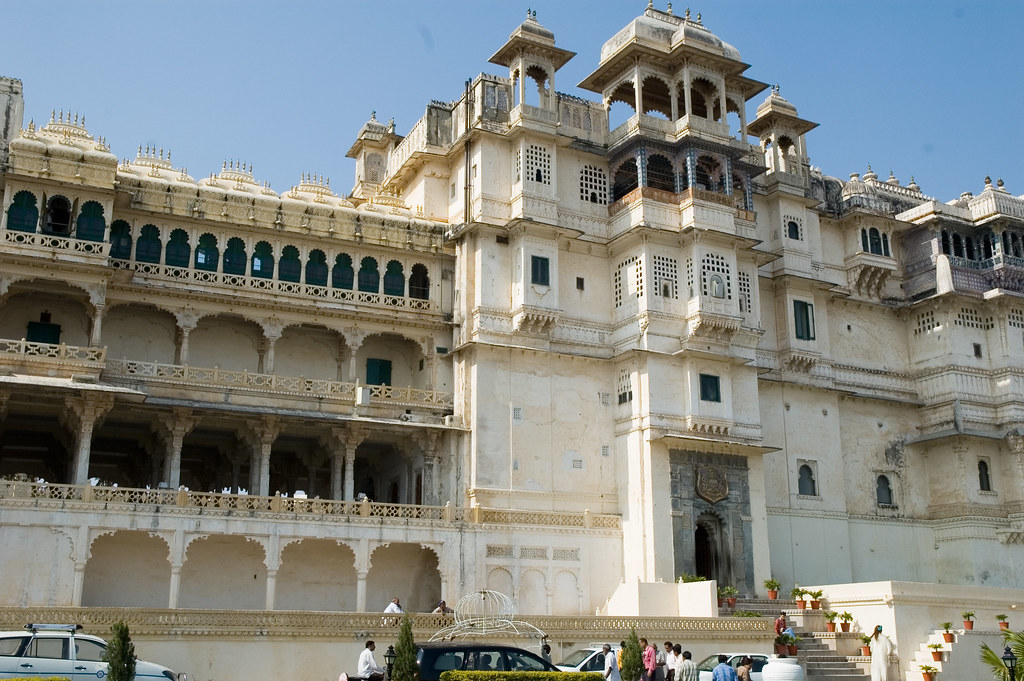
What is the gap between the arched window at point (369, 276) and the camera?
37.9 metres

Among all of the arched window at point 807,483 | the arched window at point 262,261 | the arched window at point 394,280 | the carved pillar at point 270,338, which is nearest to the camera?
the carved pillar at point 270,338

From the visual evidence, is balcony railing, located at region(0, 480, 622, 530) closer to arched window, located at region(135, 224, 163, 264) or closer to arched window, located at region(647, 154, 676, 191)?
arched window, located at region(135, 224, 163, 264)

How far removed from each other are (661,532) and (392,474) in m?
9.90

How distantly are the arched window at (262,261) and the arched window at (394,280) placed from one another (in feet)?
12.9

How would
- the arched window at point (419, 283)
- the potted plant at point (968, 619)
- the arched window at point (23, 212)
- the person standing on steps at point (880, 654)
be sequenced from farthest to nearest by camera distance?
the arched window at point (419, 283) < the arched window at point (23, 212) < the potted plant at point (968, 619) < the person standing on steps at point (880, 654)

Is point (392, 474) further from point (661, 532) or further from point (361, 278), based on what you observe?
point (661, 532)

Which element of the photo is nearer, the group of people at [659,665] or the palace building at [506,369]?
the group of people at [659,665]

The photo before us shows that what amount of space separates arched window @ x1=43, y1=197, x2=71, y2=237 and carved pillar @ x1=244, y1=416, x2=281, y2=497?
8.10 metres

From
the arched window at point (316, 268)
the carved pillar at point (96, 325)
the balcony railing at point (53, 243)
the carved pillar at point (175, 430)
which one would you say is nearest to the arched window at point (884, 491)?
the arched window at point (316, 268)

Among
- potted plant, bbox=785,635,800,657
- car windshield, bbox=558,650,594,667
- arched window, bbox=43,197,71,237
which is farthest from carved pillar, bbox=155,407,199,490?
potted plant, bbox=785,635,800,657

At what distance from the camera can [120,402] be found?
3241 cm

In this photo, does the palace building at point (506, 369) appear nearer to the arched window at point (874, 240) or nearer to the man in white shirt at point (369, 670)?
the arched window at point (874, 240)

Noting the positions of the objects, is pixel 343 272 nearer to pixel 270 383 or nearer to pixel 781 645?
pixel 270 383

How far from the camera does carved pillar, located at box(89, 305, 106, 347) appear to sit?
3259 centimetres
